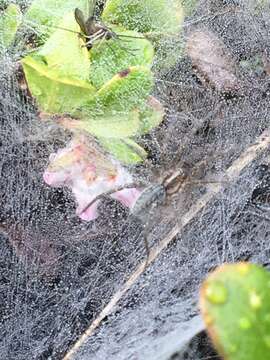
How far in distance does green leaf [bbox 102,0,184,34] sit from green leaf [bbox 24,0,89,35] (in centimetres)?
10

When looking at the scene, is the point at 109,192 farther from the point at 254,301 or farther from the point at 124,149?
the point at 254,301

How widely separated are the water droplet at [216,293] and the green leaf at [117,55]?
78 cm

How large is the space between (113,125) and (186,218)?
26 cm

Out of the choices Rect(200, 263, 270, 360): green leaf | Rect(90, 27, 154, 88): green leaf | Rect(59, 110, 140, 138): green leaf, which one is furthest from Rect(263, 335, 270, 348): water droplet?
Rect(90, 27, 154, 88): green leaf

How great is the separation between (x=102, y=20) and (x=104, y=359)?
0.80 meters

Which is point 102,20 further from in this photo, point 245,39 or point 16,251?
point 16,251

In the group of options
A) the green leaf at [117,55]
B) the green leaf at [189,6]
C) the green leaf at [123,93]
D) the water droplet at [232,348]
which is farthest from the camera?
the green leaf at [189,6]

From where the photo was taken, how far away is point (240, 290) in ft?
1.99

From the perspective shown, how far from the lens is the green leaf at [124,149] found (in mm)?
1253

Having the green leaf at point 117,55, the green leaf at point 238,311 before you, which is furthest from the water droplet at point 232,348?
the green leaf at point 117,55

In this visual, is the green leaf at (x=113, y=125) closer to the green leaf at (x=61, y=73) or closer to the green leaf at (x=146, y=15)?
the green leaf at (x=61, y=73)

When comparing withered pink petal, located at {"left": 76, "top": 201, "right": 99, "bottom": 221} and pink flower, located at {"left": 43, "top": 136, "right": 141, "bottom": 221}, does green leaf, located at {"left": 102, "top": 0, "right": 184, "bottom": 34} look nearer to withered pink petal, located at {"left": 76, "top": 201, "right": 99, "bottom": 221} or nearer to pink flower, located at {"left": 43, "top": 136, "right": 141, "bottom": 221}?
pink flower, located at {"left": 43, "top": 136, "right": 141, "bottom": 221}

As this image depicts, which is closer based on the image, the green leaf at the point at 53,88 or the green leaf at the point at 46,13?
the green leaf at the point at 53,88

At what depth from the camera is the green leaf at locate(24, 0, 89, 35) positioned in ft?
4.37
